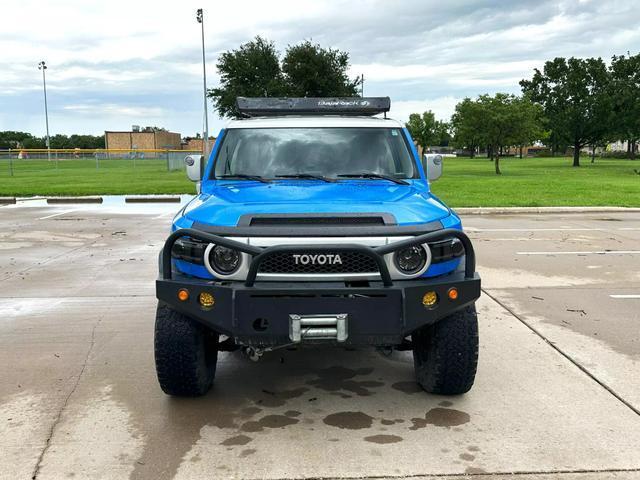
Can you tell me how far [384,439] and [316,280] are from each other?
966 millimetres

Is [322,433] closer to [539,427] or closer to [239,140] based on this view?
[539,427]

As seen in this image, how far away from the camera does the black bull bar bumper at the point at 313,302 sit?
3.44 metres

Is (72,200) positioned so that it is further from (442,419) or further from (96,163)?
(96,163)

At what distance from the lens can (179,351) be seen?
3.87 meters

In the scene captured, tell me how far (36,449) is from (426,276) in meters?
2.33

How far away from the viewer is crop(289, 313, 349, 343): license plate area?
11.3 ft

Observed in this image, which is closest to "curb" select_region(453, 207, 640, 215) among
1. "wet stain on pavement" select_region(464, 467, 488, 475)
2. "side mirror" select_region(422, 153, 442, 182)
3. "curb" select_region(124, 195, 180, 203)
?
"curb" select_region(124, 195, 180, 203)

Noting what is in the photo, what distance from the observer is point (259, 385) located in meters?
4.43

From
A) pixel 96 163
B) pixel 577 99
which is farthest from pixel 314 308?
pixel 577 99

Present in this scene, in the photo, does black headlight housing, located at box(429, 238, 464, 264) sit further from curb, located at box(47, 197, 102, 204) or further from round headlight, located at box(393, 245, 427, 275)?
curb, located at box(47, 197, 102, 204)

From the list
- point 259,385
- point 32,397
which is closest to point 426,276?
point 259,385

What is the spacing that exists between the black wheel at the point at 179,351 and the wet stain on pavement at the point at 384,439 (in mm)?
1130

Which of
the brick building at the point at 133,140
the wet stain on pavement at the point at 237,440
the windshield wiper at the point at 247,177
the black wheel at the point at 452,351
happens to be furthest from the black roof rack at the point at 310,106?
the brick building at the point at 133,140

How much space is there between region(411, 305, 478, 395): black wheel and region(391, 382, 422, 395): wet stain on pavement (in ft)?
0.62
